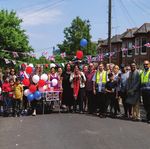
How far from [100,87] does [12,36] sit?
97.3ft

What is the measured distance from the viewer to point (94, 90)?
1359 centimetres

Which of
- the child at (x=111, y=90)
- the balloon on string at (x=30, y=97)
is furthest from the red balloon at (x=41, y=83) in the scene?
the child at (x=111, y=90)

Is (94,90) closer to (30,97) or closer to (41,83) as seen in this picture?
(41,83)

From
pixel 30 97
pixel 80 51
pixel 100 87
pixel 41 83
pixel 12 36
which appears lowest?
pixel 30 97

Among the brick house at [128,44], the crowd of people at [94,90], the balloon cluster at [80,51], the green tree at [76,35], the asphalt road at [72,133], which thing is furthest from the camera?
the brick house at [128,44]

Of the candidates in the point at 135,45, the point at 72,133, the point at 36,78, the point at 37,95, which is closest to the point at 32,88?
the point at 37,95

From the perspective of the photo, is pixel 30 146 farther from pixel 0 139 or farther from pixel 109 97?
pixel 109 97

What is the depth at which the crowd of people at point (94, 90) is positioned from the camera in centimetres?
1241

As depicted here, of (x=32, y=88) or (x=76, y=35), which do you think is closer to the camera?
(x=32, y=88)

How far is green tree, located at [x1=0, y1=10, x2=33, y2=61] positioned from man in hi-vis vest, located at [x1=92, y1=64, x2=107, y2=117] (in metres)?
27.0

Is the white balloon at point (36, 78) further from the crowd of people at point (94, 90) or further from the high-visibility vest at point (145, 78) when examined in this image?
the high-visibility vest at point (145, 78)

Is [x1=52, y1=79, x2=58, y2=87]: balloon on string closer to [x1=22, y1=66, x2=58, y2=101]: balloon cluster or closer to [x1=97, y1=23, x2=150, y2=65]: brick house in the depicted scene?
[x1=22, y1=66, x2=58, y2=101]: balloon cluster

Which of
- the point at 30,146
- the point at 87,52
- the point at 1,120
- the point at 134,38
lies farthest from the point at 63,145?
the point at 134,38

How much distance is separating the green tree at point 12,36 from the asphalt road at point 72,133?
93.8ft
